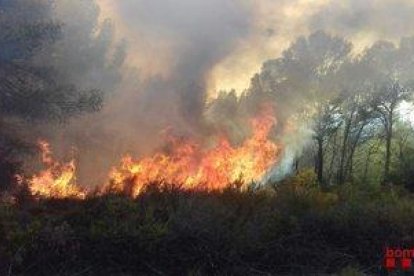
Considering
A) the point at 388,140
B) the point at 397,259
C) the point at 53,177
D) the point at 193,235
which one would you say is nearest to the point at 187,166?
the point at 53,177

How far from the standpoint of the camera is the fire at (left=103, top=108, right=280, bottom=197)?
15.8 m

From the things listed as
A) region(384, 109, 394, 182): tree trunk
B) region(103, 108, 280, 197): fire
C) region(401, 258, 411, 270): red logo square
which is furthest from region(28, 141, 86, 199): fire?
region(384, 109, 394, 182): tree trunk

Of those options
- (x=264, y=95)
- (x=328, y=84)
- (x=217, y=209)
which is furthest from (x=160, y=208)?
(x=328, y=84)

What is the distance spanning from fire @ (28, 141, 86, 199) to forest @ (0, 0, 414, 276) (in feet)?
0.20

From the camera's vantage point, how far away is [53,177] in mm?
16266

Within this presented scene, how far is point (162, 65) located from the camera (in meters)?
18.2

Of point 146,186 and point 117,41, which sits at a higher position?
point 117,41

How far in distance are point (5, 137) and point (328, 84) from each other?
13.3m

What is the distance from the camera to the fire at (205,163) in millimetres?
15820

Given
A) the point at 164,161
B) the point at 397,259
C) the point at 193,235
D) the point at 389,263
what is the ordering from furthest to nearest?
the point at 164,161 < the point at 193,235 < the point at 397,259 < the point at 389,263

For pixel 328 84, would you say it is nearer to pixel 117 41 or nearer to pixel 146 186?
pixel 117 41

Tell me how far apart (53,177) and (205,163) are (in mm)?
4255

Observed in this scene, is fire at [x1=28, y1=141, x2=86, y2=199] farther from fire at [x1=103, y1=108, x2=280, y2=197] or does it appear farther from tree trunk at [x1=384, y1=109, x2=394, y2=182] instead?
tree trunk at [x1=384, y1=109, x2=394, y2=182]

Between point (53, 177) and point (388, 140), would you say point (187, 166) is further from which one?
point (388, 140)
